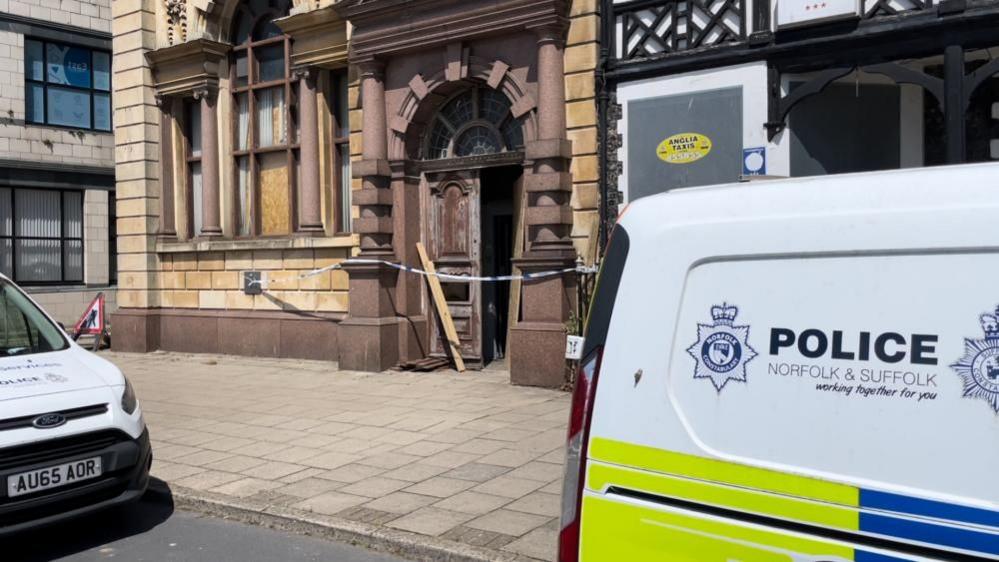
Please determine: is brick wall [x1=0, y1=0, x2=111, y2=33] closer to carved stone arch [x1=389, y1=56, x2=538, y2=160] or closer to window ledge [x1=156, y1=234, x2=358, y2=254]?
window ledge [x1=156, y1=234, x2=358, y2=254]

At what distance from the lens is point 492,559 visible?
205 inches

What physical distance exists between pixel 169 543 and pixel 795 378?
4781 mm

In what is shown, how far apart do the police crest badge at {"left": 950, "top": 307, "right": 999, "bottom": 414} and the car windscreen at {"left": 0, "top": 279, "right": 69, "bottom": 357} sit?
611cm

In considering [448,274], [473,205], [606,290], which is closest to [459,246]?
[448,274]

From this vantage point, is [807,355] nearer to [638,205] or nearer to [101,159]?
[638,205]

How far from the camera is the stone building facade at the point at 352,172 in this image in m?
11.0

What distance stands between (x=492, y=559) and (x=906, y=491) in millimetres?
3314

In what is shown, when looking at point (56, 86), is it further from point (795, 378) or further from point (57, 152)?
point (795, 378)

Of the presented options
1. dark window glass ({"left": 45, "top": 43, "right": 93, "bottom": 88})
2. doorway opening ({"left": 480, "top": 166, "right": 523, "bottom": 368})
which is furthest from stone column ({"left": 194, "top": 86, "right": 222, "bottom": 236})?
dark window glass ({"left": 45, "top": 43, "right": 93, "bottom": 88})

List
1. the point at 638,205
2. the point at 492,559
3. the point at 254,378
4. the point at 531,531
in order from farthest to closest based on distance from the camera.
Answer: the point at 254,378, the point at 531,531, the point at 492,559, the point at 638,205

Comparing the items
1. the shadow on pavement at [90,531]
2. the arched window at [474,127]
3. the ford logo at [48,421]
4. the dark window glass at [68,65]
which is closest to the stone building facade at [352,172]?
the arched window at [474,127]

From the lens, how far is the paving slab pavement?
5.89 metres

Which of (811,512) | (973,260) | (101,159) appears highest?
(101,159)

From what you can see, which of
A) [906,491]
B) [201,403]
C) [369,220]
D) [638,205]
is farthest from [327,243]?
[906,491]
